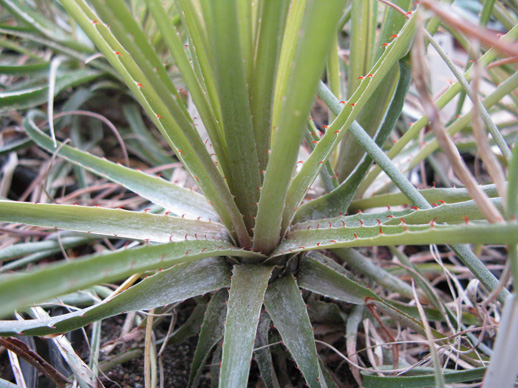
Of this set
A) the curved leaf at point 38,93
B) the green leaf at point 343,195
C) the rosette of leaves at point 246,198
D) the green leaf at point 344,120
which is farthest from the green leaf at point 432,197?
the curved leaf at point 38,93

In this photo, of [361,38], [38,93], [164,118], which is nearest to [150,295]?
[164,118]

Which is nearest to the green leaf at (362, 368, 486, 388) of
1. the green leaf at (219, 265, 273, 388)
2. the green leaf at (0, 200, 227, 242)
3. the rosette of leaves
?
the rosette of leaves

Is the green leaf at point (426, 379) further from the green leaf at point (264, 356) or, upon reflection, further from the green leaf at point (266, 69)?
the green leaf at point (266, 69)

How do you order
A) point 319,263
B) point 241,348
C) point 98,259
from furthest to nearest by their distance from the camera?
1. point 319,263
2. point 241,348
3. point 98,259

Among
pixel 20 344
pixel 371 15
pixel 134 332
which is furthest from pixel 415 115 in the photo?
pixel 20 344

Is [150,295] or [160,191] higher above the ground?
[160,191]

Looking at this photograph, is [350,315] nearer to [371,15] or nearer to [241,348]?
[241,348]

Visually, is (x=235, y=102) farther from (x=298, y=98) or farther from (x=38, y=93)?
(x=38, y=93)
